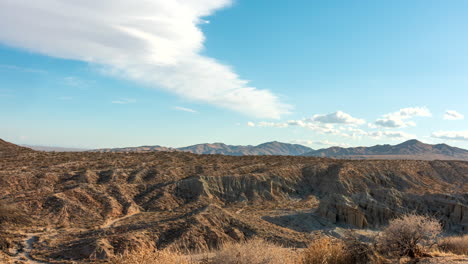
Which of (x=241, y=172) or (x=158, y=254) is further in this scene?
(x=241, y=172)

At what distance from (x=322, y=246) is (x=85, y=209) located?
25.1 metres

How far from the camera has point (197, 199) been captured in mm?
41094

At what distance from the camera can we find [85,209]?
32.2 metres

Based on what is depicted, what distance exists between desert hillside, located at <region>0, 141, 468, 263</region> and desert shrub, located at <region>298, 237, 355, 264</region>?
1007 cm

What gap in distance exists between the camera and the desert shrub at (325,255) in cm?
1504

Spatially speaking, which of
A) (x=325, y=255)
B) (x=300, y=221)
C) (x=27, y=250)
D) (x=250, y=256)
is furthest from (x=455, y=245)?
(x=27, y=250)

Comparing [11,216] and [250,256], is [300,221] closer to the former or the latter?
[250,256]

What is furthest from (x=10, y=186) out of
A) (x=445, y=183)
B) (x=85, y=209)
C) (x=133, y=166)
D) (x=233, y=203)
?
(x=445, y=183)

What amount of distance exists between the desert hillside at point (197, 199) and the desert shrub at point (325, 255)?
10.1 metres

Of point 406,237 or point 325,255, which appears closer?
point 325,255

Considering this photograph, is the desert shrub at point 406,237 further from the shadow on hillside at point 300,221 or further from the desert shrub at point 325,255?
the shadow on hillside at point 300,221

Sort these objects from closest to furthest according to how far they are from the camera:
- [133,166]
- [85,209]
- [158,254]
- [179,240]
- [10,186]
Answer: [158,254]
[179,240]
[85,209]
[10,186]
[133,166]

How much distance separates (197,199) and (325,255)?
1087 inches

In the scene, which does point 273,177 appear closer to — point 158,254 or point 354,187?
point 354,187
